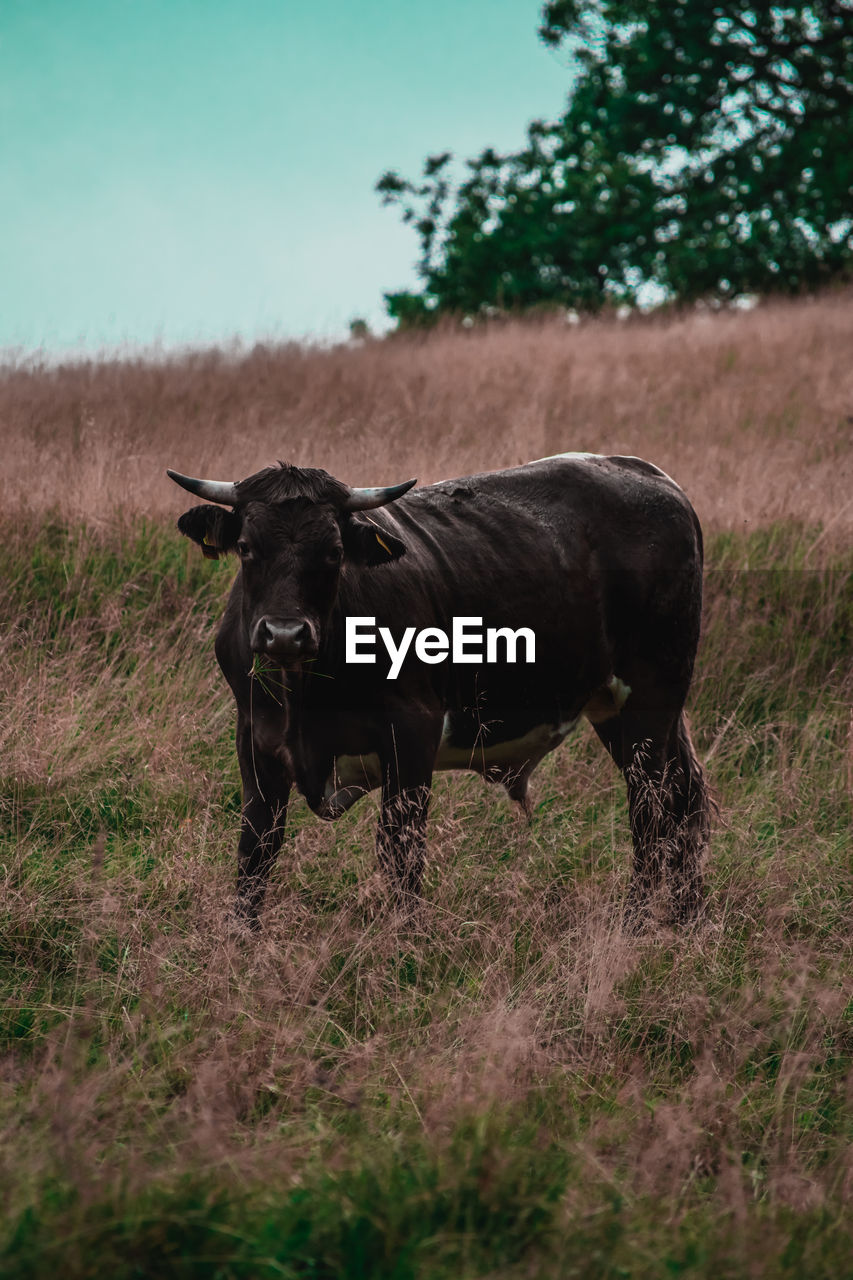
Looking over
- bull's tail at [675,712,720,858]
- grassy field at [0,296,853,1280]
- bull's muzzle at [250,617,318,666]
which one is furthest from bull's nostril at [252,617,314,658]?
bull's tail at [675,712,720,858]

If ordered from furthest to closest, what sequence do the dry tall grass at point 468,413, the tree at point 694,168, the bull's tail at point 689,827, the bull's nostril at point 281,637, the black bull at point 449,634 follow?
the tree at point 694,168, the dry tall grass at point 468,413, the bull's tail at point 689,827, the black bull at point 449,634, the bull's nostril at point 281,637

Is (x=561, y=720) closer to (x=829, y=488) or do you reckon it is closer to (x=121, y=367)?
(x=829, y=488)

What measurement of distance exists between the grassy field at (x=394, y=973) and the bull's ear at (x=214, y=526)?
129 centimetres

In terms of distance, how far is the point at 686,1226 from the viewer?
103 inches

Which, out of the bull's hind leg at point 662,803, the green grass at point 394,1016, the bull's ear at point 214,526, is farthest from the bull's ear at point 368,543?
the bull's hind leg at point 662,803

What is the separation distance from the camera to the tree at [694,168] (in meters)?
22.3

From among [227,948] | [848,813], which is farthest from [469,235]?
[227,948]

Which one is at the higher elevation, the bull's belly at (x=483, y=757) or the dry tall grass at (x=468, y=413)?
the dry tall grass at (x=468, y=413)

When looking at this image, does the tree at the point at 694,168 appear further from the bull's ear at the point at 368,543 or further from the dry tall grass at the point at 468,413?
the bull's ear at the point at 368,543

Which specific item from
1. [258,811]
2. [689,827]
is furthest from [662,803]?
[258,811]

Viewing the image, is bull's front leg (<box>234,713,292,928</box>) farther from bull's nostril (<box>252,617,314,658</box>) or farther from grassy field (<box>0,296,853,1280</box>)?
bull's nostril (<box>252,617,314,658</box>)

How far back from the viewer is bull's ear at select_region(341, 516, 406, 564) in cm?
427

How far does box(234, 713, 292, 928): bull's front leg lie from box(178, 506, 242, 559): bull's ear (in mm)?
673

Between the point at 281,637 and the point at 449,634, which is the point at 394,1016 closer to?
the point at 281,637
